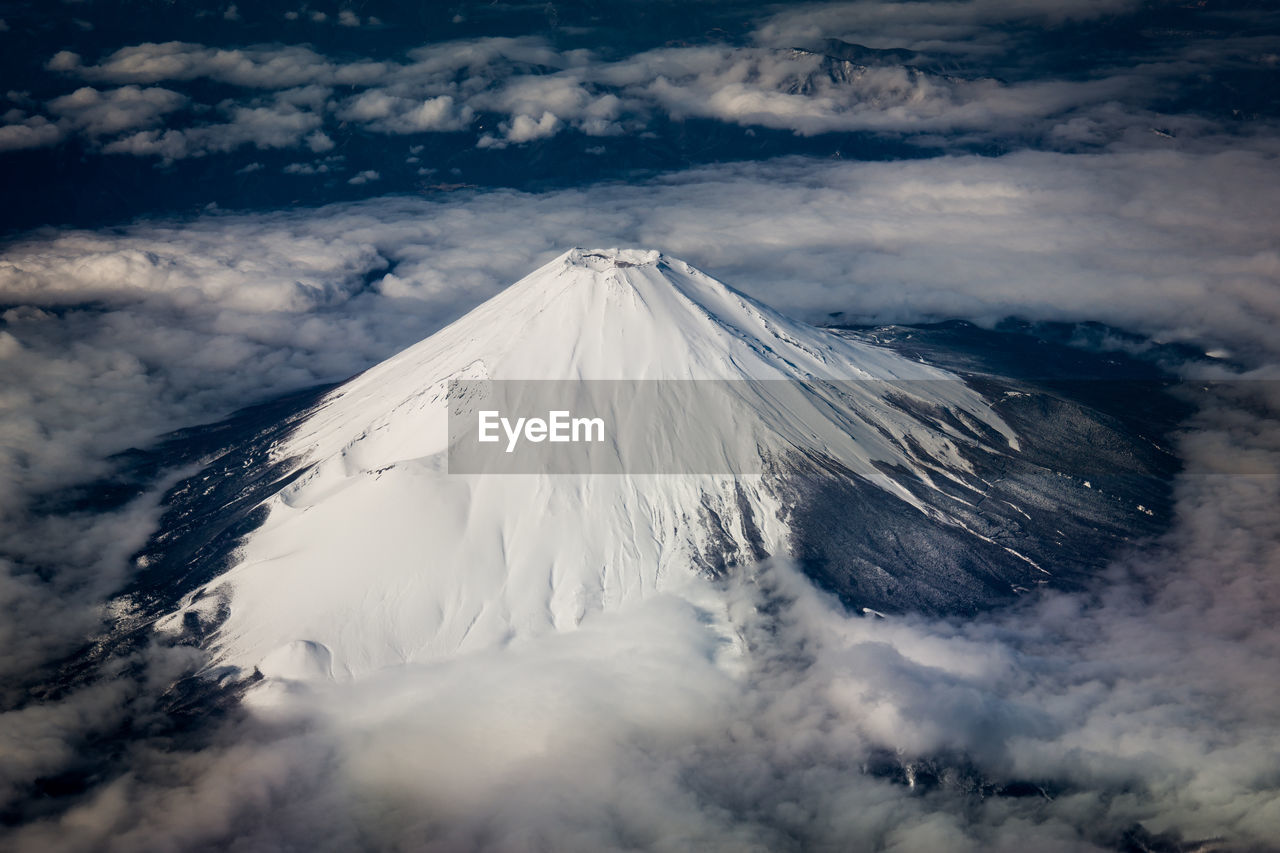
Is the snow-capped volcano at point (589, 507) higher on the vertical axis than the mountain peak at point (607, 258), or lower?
lower

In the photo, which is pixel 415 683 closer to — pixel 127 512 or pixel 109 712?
pixel 109 712

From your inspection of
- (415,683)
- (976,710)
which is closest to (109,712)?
(415,683)

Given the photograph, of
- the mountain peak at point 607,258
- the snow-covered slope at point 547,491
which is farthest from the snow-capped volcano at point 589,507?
the mountain peak at point 607,258

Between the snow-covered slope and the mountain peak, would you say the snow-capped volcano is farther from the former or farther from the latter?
the mountain peak

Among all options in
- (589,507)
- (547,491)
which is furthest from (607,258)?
(589,507)

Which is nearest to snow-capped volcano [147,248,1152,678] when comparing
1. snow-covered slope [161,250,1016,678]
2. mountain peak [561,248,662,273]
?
snow-covered slope [161,250,1016,678]

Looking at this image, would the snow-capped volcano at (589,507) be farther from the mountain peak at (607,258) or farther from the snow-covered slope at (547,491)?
the mountain peak at (607,258)

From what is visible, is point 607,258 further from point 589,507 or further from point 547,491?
point 589,507
